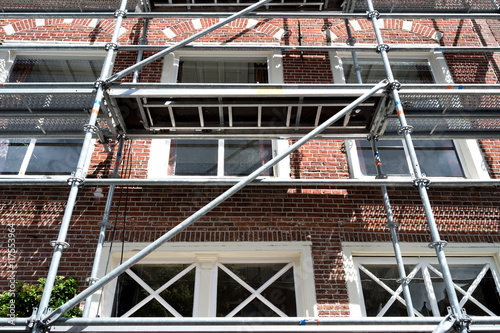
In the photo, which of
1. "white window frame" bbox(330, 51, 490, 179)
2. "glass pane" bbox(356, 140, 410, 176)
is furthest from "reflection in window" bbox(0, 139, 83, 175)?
"glass pane" bbox(356, 140, 410, 176)

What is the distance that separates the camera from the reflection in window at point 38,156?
6414 millimetres

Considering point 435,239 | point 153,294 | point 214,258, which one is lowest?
point 435,239

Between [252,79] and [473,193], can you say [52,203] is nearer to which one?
[252,79]

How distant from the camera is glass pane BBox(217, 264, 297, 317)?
540cm

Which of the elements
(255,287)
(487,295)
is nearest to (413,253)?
(487,295)

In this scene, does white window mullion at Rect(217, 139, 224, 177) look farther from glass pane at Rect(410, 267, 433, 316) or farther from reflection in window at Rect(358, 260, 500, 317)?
glass pane at Rect(410, 267, 433, 316)

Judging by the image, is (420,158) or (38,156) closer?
(38,156)

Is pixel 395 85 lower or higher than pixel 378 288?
higher

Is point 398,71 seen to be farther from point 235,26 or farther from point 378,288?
point 378,288

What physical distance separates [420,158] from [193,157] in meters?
3.72

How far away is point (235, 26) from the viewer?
802cm

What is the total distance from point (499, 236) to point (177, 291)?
4606mm

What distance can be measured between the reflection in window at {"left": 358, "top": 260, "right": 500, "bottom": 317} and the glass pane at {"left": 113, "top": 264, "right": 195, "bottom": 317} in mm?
2376

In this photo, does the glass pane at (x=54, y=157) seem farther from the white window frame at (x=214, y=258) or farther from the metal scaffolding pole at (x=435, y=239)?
the metal scaffolding pole at (x=435, y=239)
